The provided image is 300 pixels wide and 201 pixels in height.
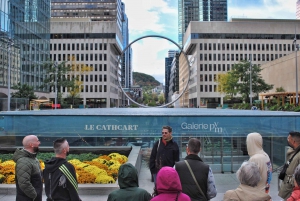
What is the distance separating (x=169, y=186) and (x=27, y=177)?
2.41 m

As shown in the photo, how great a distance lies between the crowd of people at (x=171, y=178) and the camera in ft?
12.2

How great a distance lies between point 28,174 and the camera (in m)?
4.78

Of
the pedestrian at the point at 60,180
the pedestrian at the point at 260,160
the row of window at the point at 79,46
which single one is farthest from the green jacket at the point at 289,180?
the row of window at the point at 79,46

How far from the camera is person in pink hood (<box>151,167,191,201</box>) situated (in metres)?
3.48

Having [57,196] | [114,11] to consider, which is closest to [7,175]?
[57,196]

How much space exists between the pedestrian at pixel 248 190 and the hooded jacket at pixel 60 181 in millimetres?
2109

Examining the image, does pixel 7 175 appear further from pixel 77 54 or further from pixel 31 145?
pixel 77 54

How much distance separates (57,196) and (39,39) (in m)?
66.4

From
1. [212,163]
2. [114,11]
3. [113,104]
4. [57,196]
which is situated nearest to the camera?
[57,196]

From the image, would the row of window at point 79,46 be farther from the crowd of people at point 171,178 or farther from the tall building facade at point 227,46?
the crowd of people at point 171,178

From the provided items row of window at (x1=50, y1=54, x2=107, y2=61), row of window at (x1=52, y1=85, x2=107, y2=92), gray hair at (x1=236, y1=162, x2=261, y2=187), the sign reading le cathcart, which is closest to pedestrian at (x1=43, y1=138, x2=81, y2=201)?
gray hair at (x1=236, y1=162, x2=261, y2=187)

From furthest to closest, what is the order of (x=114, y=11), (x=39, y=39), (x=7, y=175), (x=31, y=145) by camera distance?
(x=114, y=11)
(x=39, y=39)
(x=7, y=175)
(x=31, y=145)

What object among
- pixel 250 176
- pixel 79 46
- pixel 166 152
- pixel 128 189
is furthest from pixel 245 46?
pixel 128 189

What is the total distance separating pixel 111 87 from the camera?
97.4m
